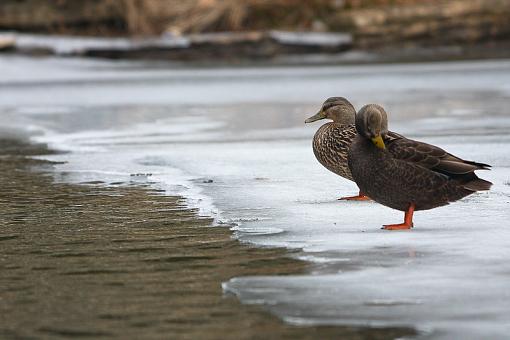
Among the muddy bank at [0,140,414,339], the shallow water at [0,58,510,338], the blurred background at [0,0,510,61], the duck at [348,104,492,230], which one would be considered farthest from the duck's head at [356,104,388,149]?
the blurred background at [0,0,510,61]

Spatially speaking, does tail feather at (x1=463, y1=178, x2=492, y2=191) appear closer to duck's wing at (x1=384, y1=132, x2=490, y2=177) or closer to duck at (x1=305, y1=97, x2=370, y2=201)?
duck's wing at (x1=384, y1=132, x2=490, y2=177)

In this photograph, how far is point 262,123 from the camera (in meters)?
11.5

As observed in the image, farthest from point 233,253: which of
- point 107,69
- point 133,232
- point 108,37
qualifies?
point 108,37

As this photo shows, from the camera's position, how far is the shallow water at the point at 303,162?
4.21 metres

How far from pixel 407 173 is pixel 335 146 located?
1.30 m

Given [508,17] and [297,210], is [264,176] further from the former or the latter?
[508,17]

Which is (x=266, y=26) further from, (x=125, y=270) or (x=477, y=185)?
(x=125, y=270)

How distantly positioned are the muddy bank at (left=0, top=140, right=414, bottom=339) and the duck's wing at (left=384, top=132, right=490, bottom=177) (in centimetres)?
90

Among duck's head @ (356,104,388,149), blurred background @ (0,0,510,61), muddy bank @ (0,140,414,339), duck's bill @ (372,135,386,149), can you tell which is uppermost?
blurred background @ (0,0,510,61)

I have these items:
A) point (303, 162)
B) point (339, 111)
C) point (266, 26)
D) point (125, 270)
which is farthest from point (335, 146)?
→ point (266, 26)

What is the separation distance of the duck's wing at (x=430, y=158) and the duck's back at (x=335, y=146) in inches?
41.0

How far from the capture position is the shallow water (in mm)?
4211

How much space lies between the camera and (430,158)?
555 centimetres

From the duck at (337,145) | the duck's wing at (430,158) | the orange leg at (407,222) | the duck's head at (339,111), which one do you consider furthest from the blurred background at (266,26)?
the orange leg at (407,222)
